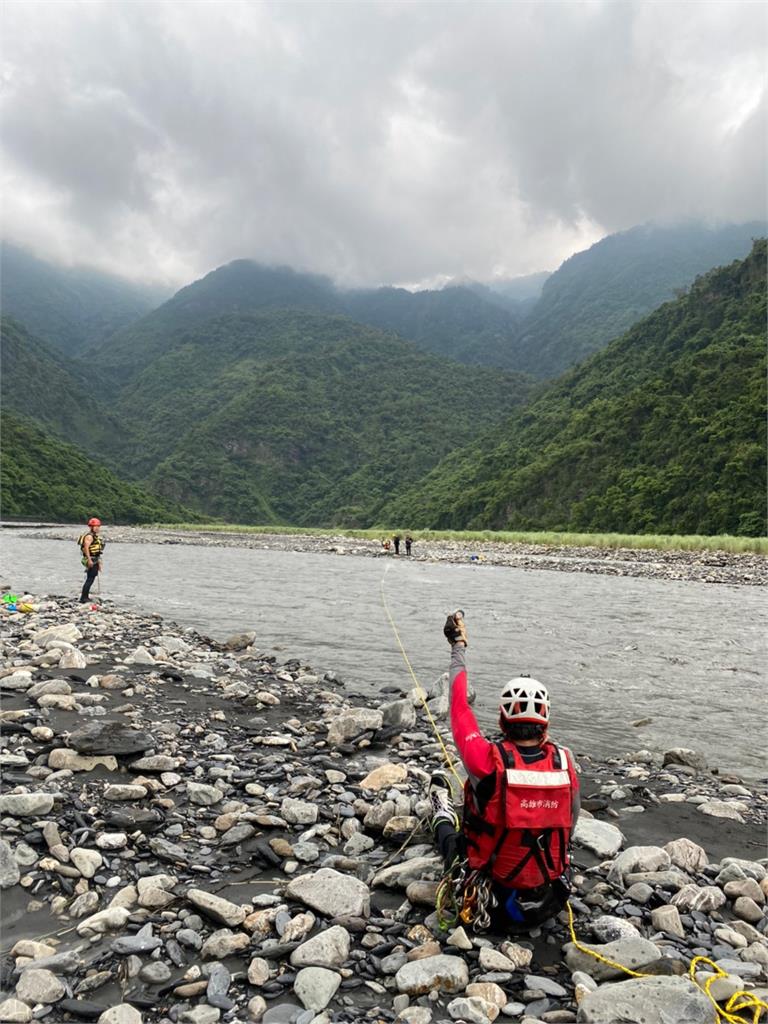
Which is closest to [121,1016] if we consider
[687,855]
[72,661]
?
[687,855]

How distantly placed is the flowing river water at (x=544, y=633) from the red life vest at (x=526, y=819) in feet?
13.8

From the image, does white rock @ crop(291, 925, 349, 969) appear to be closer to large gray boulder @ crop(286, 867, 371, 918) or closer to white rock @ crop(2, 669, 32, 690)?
large gray boulder @ crop(286, 867, 371, 918)

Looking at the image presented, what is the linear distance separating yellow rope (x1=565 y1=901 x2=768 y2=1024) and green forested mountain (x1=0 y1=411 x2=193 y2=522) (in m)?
108

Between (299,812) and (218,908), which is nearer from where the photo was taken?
(218,908)

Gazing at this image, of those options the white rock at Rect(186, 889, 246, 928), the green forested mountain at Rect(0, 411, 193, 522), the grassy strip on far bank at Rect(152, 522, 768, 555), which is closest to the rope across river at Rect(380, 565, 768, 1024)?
the white rock at Rect(186, 889, 246, 928)

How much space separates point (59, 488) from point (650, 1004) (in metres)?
117

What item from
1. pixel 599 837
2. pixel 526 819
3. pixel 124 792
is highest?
pixel 526 819

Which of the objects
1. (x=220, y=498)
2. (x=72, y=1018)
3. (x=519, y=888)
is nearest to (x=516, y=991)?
(x=519, y=888)

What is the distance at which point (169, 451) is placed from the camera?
557 feet

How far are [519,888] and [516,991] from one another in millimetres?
587

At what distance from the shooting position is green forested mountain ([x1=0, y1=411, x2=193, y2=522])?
100875mm

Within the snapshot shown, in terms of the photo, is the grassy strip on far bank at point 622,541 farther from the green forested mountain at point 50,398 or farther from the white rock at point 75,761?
the green forested mountain at point 50,398

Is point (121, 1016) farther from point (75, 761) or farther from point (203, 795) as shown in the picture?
point (75, 761)

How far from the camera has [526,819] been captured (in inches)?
A: 155
